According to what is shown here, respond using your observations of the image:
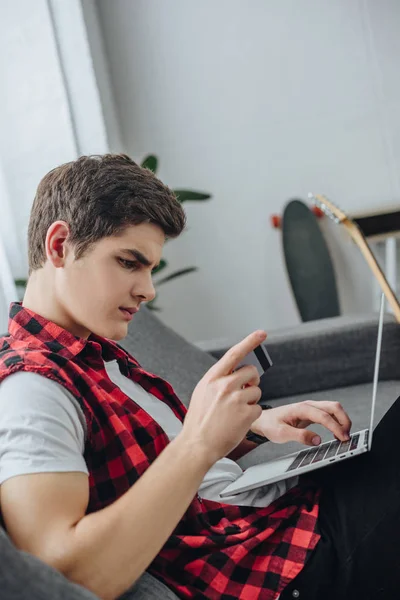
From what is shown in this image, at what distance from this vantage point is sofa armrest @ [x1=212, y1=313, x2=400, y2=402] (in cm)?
193

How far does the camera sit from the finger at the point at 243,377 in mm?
741

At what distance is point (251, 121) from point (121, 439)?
2.80 metres

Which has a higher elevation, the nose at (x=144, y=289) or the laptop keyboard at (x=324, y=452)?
the nose at (x=144, y=289)

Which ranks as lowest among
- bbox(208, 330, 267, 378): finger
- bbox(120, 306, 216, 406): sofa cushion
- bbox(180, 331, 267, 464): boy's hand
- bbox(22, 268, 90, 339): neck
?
bbox(120, 306, 216, 406): sofa cushion

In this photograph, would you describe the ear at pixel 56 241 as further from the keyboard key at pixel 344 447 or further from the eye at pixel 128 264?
the keyboard key at pixel 344 447

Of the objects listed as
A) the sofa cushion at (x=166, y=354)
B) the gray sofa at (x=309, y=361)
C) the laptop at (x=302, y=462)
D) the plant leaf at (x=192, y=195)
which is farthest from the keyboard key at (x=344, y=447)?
the plant leaf at (x=192, y=195)

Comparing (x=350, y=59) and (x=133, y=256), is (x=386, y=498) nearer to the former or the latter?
(x=133, y=256)

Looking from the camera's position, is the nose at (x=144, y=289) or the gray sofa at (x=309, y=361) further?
the gray sofa at (x=309, y=361)

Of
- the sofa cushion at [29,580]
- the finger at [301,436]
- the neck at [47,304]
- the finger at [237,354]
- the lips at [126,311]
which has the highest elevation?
the neck at [47,304]

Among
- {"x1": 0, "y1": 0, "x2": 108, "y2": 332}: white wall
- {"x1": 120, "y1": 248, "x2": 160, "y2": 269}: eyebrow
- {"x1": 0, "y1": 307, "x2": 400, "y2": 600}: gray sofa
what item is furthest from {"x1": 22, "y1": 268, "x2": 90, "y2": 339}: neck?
{"x1": 0, "y1": 0, "x2": 108, "y2": 332}: white wall

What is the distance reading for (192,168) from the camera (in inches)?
134

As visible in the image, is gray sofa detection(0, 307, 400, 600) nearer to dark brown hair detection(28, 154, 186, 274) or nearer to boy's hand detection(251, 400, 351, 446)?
boy's hand detection(251, 400, 351, 446)

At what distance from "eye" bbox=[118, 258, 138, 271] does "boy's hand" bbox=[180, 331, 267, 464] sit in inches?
7.9

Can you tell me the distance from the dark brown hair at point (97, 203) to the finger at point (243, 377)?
242mm
